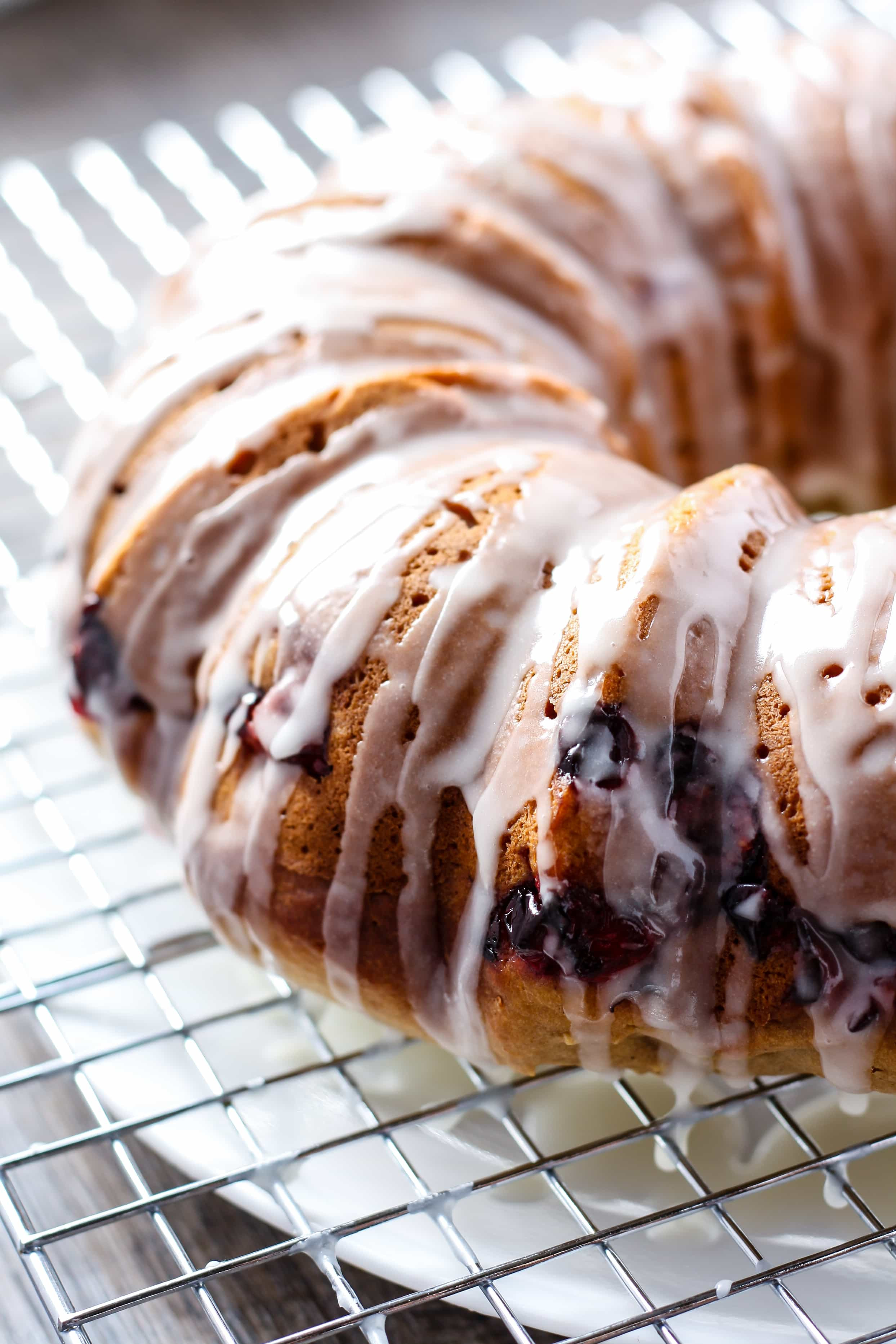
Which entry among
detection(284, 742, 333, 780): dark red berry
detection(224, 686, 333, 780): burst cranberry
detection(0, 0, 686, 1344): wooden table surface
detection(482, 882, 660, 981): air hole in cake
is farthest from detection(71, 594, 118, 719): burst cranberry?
detection(0, 0, 686, 1344): wooden table surface

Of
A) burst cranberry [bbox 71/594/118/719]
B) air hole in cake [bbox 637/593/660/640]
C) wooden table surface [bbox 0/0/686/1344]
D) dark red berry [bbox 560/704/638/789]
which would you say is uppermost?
wooden table surface [bbox 0/0/686/1344]

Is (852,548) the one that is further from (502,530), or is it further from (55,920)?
(55,920)

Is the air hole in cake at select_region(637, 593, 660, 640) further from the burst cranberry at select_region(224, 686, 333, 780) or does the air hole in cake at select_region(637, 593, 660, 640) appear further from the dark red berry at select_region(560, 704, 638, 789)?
the burst cranberry at select_region(224, 686, 333, 780)

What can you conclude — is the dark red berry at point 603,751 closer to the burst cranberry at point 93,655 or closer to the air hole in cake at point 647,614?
the air hole in cake at point 647,614

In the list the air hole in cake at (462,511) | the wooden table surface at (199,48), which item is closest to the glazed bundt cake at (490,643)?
the air hole in cake at (462,511)

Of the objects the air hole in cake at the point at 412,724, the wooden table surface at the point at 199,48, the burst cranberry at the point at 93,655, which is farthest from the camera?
the wooden table surface at the point at 199,48

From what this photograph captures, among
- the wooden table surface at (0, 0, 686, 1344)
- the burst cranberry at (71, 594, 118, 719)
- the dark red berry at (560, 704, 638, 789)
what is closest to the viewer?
the dark red berry at (560, 704, 638, 789)

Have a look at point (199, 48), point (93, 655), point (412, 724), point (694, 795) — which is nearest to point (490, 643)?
point (412, 724)
